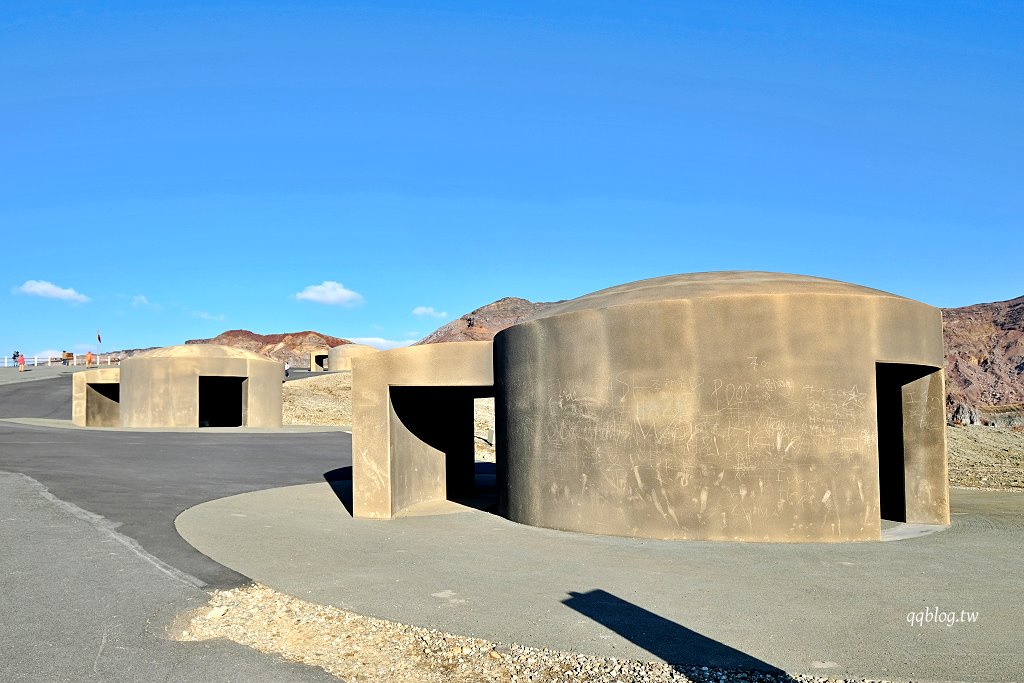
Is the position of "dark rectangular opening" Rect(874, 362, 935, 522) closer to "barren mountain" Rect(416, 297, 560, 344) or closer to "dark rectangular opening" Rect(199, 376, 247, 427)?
"dark rectangular opening" Rect(199, 376, 247, 427)

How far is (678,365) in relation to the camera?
31.0 feet

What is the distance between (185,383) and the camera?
1123 inches

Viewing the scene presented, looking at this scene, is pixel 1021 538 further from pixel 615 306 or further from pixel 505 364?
pixel 505 364

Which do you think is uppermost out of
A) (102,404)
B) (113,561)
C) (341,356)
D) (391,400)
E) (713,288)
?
(341,356)

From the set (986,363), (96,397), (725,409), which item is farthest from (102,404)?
(986,363)

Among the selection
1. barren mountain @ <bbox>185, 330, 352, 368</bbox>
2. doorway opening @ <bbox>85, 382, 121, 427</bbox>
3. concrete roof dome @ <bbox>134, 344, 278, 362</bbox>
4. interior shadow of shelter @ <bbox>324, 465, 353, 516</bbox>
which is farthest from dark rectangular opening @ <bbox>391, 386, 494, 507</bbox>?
barren mountain @ <bbox>185, 330, 352, 368</bbox>

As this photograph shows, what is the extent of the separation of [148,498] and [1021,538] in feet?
42.2

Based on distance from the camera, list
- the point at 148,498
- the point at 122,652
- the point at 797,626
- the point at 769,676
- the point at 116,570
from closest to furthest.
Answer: the point at 769,676 → the point at 122,652 → the point at 797,626 → the point at 116,570 → the point at 148,498

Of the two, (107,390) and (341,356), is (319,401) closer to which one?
(107,390)

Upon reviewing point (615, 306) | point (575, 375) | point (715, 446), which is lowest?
point (715, 446)

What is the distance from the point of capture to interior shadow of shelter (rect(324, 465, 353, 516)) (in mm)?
13345

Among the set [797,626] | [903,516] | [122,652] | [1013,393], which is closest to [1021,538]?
[903,516]

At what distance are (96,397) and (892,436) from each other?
30545 mm

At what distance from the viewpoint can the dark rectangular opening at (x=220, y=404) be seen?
32.1 m
